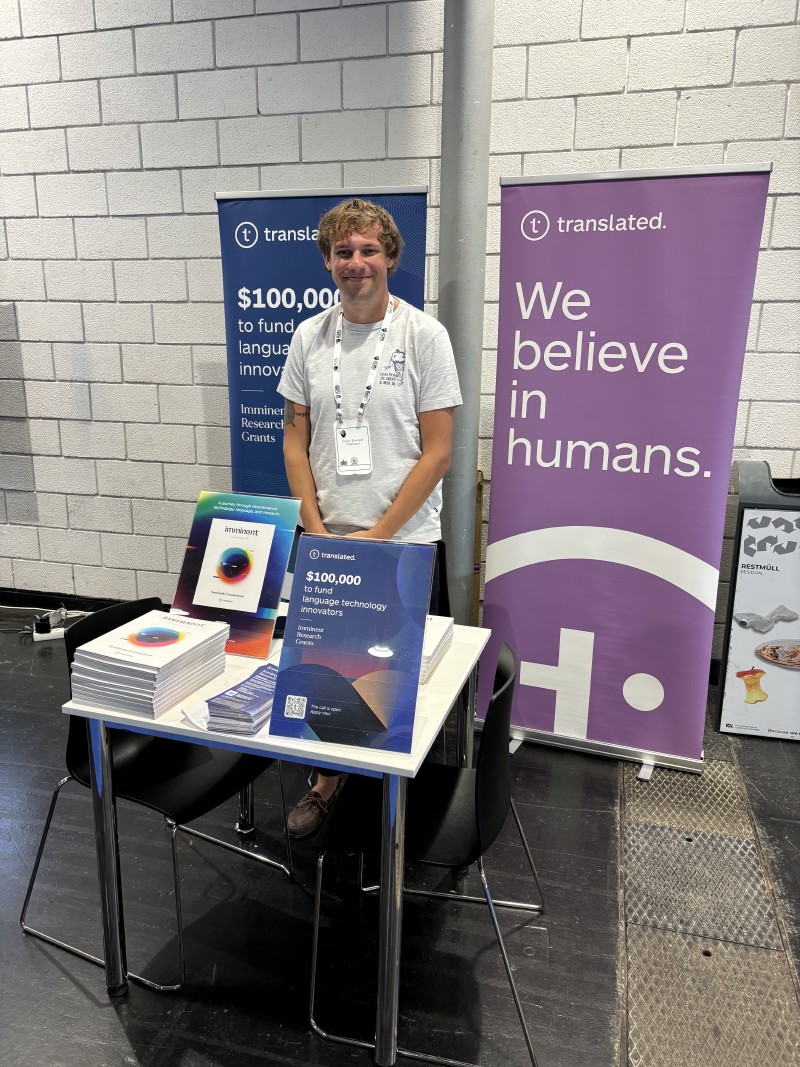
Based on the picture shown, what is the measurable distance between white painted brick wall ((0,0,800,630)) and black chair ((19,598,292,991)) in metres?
1.86

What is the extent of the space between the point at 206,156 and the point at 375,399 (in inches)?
79.2

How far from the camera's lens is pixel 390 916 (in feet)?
4.74

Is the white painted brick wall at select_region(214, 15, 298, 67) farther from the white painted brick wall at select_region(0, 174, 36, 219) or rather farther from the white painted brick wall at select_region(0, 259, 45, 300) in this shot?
the white painted brick wall at select_region(0, 259, 45, 300)

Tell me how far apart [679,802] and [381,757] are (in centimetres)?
153

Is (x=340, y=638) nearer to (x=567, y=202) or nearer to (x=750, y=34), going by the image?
(x=567, y=202)

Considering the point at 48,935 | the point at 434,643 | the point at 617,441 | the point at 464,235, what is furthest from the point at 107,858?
the point at 464,235

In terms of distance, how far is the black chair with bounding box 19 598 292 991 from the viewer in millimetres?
1743

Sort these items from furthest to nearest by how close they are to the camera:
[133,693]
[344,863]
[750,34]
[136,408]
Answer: [136,408]
[750,34]
[344,863]
[133,693]

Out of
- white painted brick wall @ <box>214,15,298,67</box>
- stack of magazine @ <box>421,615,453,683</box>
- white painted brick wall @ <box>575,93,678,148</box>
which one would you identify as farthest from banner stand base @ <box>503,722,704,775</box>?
white painted brick wall @ <box>214,15,298,67</box>

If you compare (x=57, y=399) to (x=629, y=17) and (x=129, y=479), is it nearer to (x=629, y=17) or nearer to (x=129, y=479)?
(x=129, y=479)

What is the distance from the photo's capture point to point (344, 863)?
2176 millimetres

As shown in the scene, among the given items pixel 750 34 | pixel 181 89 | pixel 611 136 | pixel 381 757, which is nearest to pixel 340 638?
pixel 381 757

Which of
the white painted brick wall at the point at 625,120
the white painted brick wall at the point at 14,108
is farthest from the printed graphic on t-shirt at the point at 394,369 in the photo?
the white painted brick wall at the point at 14,108

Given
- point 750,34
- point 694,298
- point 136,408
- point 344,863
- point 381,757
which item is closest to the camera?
point 381,757
